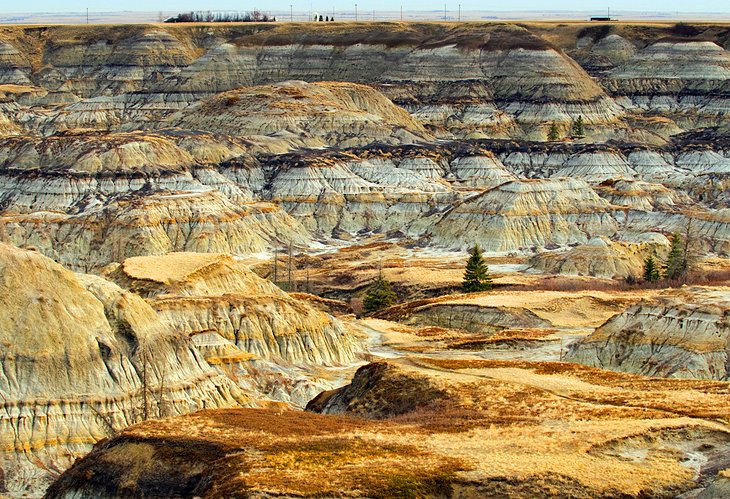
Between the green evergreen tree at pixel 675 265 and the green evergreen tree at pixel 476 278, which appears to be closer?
the green evergreen tree at pixel 476 278

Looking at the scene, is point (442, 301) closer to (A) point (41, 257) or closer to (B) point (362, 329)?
(B) point (362, 329)

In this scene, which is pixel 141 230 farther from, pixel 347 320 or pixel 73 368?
pixel 73 368

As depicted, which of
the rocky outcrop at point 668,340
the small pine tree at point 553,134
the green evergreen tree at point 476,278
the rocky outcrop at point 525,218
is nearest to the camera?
the rocky outcrop at point 668,340

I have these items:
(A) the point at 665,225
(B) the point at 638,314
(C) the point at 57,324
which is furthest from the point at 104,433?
(A) the point at 665,225

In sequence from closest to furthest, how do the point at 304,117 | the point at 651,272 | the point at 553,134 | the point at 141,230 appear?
the point at 651,272 < the point at 141,230 < the point at 304,117 < the point at 553,134

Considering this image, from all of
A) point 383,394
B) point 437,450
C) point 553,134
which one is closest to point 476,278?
point 383,394

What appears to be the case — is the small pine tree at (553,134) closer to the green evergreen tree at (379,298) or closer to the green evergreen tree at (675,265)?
the green evergreen tree at (675,265)

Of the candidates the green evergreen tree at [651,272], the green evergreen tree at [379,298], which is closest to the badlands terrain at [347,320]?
the green evergreen tree at [651,272]
